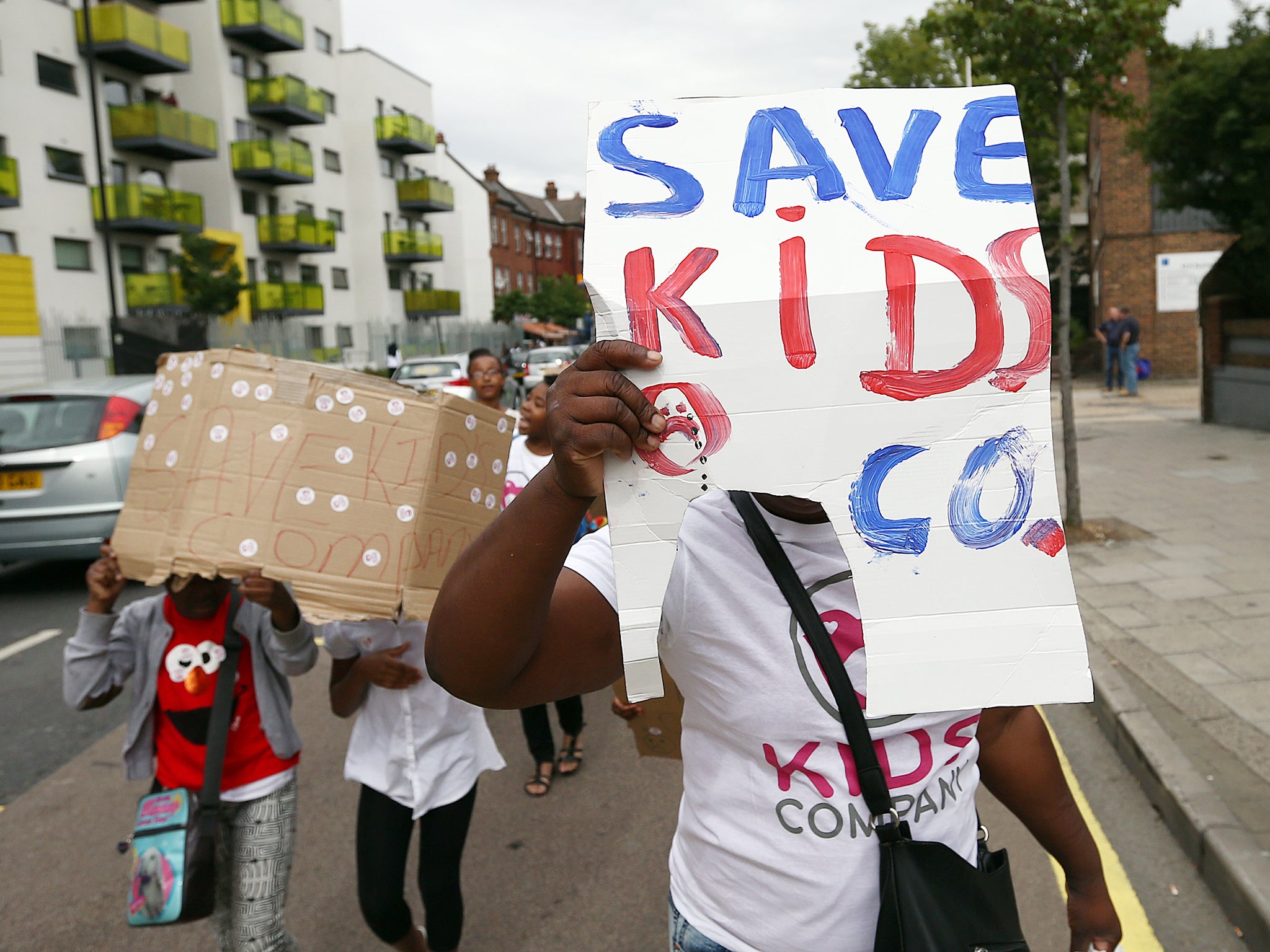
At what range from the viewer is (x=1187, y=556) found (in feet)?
25.7

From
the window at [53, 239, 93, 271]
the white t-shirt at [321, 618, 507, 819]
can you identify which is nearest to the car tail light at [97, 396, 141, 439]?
the white t-shirt at [321, 618, 507, 819]

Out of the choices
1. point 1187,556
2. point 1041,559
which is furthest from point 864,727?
point 1187,556

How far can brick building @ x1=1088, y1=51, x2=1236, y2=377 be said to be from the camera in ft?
83.1

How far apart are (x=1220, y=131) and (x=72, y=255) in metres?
27.2

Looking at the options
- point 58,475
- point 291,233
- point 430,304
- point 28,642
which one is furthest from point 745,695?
point 430,304

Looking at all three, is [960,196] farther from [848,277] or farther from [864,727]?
[864,727]

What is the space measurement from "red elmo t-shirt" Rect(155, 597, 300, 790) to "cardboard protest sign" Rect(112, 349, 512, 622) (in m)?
0.28

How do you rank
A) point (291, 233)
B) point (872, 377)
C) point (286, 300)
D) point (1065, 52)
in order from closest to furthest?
point (872, 377)
point (1065, 52)
point (286, 300)
point (291, 233)

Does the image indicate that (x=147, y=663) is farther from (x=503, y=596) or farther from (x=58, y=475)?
(x=58, y=475)

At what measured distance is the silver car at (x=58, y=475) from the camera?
834 centimetres

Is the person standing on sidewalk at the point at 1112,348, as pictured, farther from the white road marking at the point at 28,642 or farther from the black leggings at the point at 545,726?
the white road marking at the point at 28,642

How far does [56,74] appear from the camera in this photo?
90.7 ft

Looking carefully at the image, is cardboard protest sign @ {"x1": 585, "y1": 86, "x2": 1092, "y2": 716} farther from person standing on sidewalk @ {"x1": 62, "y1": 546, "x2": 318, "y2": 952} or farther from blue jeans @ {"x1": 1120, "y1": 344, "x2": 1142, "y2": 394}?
blue jeans @ {"x1": 1120, "y1": 344, "x2": 1142, "y2": 394}

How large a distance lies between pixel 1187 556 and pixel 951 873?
289 inches
